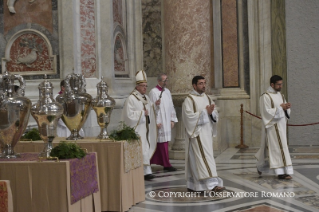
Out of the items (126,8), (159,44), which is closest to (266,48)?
(159,44)

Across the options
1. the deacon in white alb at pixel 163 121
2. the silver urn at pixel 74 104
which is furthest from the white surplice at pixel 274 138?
the silver urn at pixel 74 104

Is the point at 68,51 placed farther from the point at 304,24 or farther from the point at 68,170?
the point at 304,24

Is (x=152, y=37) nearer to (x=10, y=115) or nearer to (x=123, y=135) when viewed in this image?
(x=123, y=135)

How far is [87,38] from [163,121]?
84.2 inches

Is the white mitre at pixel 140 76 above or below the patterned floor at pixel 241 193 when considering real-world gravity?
above

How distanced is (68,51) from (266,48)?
18.4 feet

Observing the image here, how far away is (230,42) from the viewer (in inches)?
550

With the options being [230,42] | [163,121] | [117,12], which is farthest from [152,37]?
[163,121]

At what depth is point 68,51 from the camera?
403 inches

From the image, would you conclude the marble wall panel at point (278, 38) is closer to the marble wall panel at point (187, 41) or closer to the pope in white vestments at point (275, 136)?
the marble wall panel at point (187, 41)

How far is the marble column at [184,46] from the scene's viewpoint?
37.8ft

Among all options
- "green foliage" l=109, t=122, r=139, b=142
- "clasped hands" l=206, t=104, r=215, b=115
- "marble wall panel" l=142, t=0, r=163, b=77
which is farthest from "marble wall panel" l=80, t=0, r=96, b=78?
"green foliage" l=109, t=122, r=139, b=142

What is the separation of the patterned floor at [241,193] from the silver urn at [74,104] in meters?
1.25

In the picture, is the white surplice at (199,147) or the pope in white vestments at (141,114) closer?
the white surplice at (199,147)
